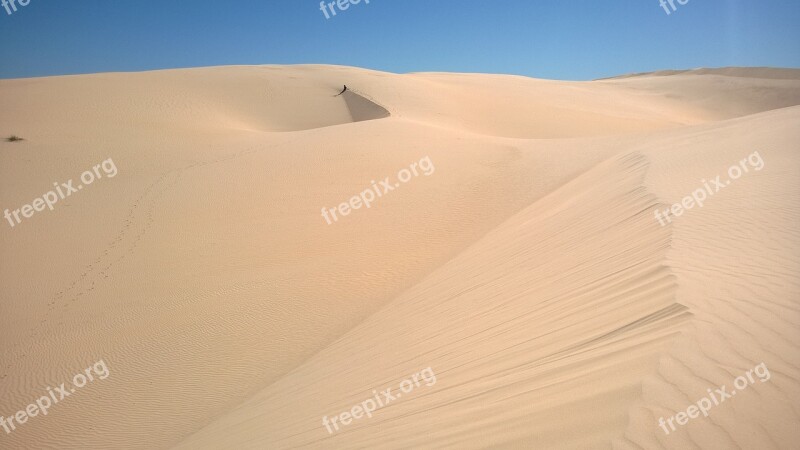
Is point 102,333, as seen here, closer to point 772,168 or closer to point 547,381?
point 547,381

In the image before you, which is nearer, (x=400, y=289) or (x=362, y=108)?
(x=400, y=289)

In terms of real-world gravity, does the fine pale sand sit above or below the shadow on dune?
below

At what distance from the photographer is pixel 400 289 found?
673 centimetres

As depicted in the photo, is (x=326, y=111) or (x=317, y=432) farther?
(x=326, y=111)

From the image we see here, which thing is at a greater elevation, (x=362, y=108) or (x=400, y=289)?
(x=362, y=108)

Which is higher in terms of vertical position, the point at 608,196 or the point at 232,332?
the point at 232,332

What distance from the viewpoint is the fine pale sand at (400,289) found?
102 inches

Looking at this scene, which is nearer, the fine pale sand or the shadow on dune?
the fine pale sand

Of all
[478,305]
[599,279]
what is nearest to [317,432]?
[478,305]

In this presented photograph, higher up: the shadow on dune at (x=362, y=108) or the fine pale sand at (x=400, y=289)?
the shadow on dune at (x=362, y=108)

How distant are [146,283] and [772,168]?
28.5 feet

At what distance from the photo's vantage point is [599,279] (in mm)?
3969

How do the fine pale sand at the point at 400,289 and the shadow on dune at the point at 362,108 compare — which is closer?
the fine pale sand at the point at 400,289

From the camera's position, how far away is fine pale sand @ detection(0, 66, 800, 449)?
8.46 feet
